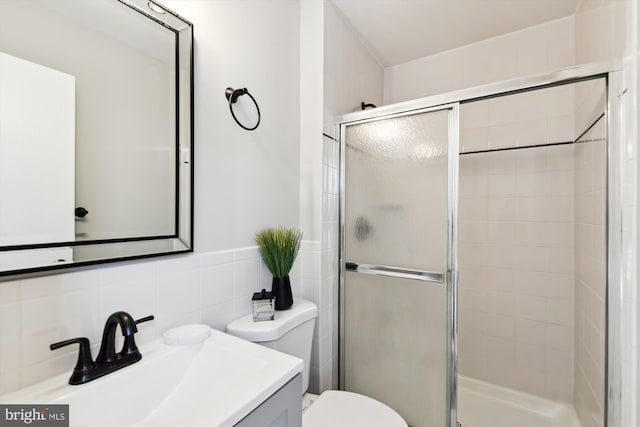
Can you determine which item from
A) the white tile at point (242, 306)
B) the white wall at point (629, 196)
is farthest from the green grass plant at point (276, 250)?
the white wall at point (629, 196)

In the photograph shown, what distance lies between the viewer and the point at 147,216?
962 millimetres

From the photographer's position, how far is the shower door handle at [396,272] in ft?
4.74

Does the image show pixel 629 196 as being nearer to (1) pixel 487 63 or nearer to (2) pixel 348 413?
(2) pixel 348 413

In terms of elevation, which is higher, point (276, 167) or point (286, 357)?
point (276, 167)

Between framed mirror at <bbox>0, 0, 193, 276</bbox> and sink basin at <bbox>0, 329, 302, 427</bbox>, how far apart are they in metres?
0.30

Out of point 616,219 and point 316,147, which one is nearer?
point 616,219

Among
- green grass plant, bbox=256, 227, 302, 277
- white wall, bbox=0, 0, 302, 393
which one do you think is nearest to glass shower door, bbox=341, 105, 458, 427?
white wall, bbox=0, 0, 302, 393

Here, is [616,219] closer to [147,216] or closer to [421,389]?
[421,389]

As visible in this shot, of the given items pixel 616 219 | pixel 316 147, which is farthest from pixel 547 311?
pixel 316 147

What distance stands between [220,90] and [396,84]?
169 centimetres

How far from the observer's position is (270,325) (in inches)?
45.3

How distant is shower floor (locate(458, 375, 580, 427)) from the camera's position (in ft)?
5.90

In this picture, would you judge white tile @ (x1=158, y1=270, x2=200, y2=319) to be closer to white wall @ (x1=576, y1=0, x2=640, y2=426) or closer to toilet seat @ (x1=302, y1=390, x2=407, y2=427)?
toilet seat @ (x1=302, y1=390, x2=407, y2=427)

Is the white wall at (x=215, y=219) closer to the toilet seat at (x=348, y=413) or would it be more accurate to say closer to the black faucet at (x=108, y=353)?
the black faucet at (x=108, y=353)
